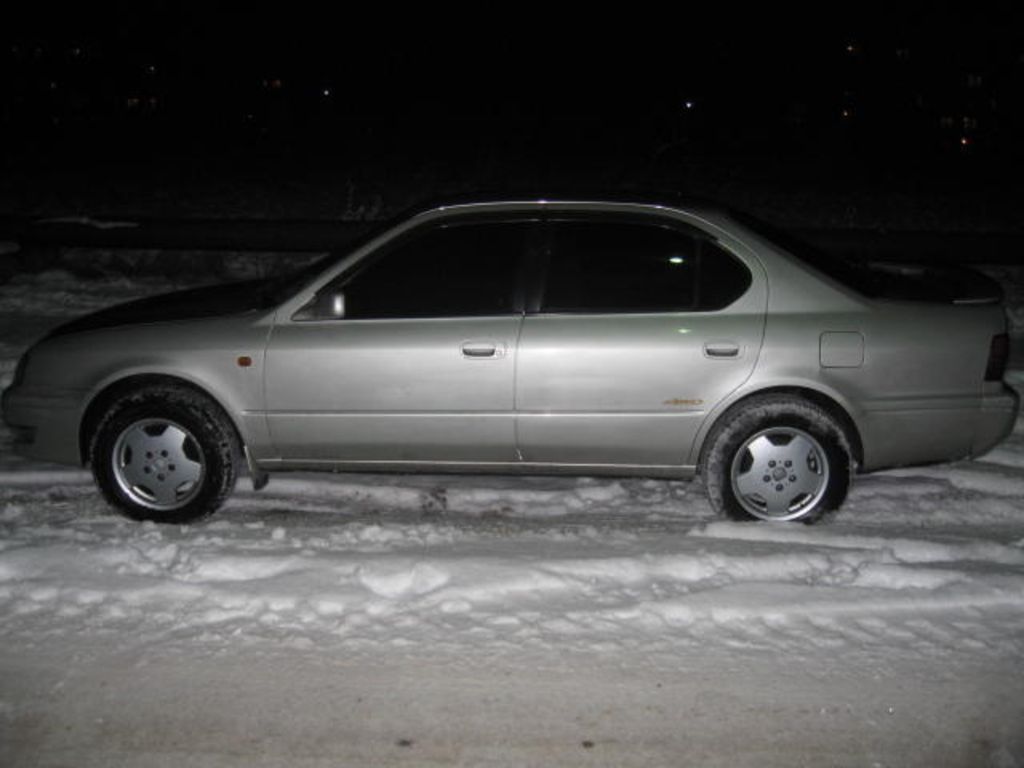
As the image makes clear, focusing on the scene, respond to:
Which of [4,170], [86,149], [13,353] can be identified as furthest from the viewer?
[86,149]

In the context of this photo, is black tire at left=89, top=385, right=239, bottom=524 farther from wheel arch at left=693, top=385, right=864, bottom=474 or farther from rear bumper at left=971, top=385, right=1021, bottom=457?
rear bumper at left=971, top=385, right=1021, bottom=457

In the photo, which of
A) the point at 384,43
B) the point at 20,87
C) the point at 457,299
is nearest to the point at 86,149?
the point at 20,87

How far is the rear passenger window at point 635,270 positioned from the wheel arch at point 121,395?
5.34ft

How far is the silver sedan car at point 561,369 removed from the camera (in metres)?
4.77

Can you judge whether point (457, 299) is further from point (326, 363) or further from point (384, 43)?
point (384, 43)

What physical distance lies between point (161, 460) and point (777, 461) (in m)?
2.95

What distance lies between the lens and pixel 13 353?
8.01m

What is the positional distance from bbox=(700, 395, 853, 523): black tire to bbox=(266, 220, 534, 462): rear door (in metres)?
1.00

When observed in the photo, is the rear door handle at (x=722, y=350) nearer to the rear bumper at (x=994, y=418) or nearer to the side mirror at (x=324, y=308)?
the rear bumper at (x=994, y=418)

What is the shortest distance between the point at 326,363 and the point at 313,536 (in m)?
0.81

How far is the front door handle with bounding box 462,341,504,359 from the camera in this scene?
4.78 meters

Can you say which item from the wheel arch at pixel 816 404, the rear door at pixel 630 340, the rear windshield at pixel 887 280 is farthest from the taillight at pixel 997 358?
the rear door at pixel 630 340

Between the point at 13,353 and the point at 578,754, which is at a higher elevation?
the point at 13,353

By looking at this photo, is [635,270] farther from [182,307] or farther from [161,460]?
[161,460]
